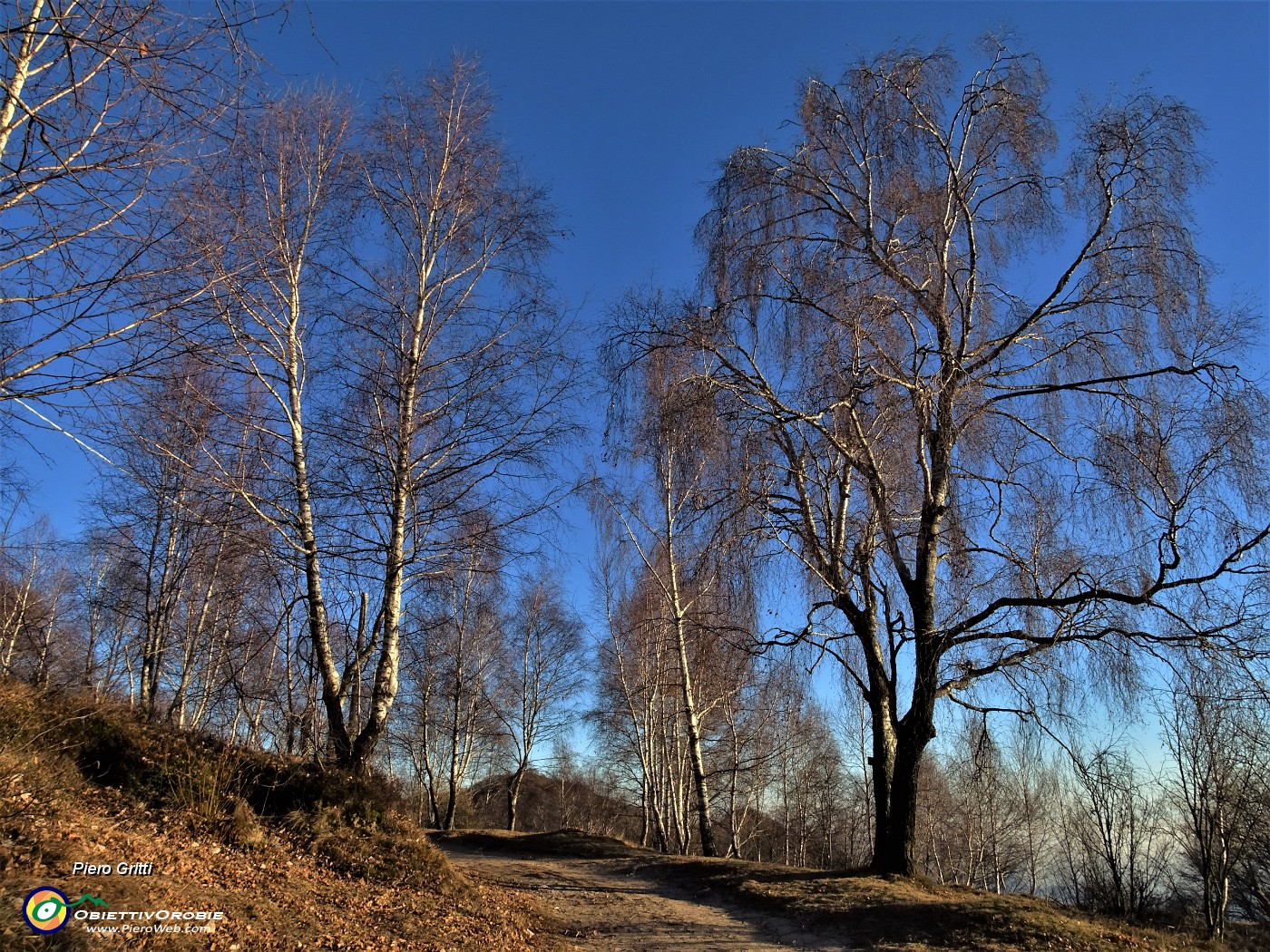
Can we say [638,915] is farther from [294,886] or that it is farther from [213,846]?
[213,846]

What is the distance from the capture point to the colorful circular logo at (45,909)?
3.75m

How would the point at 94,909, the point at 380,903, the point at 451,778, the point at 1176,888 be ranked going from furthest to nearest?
1. the point at 451,778
2. the point at 1176,888
3. the point at 380,903
4. the point at 94,909

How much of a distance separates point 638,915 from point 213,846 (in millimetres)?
4827

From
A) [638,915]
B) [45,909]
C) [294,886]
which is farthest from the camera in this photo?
[638,915]

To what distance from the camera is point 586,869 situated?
12.3m

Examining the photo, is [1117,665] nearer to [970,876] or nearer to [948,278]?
[948,278]

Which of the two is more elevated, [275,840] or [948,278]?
[948,278]

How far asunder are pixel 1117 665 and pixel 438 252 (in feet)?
29.9

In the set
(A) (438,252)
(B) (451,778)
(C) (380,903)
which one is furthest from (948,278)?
(B) (451,778)

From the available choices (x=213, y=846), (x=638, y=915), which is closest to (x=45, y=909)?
(x=213, y=846)

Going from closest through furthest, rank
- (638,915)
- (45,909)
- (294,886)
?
(45,909) < (294,886) < (638,915)

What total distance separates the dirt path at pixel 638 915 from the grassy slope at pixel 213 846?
0.92m

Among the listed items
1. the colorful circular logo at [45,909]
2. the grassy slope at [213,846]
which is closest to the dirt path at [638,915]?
the grassy slope at [213,846]

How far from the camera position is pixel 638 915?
8539 millimetres
